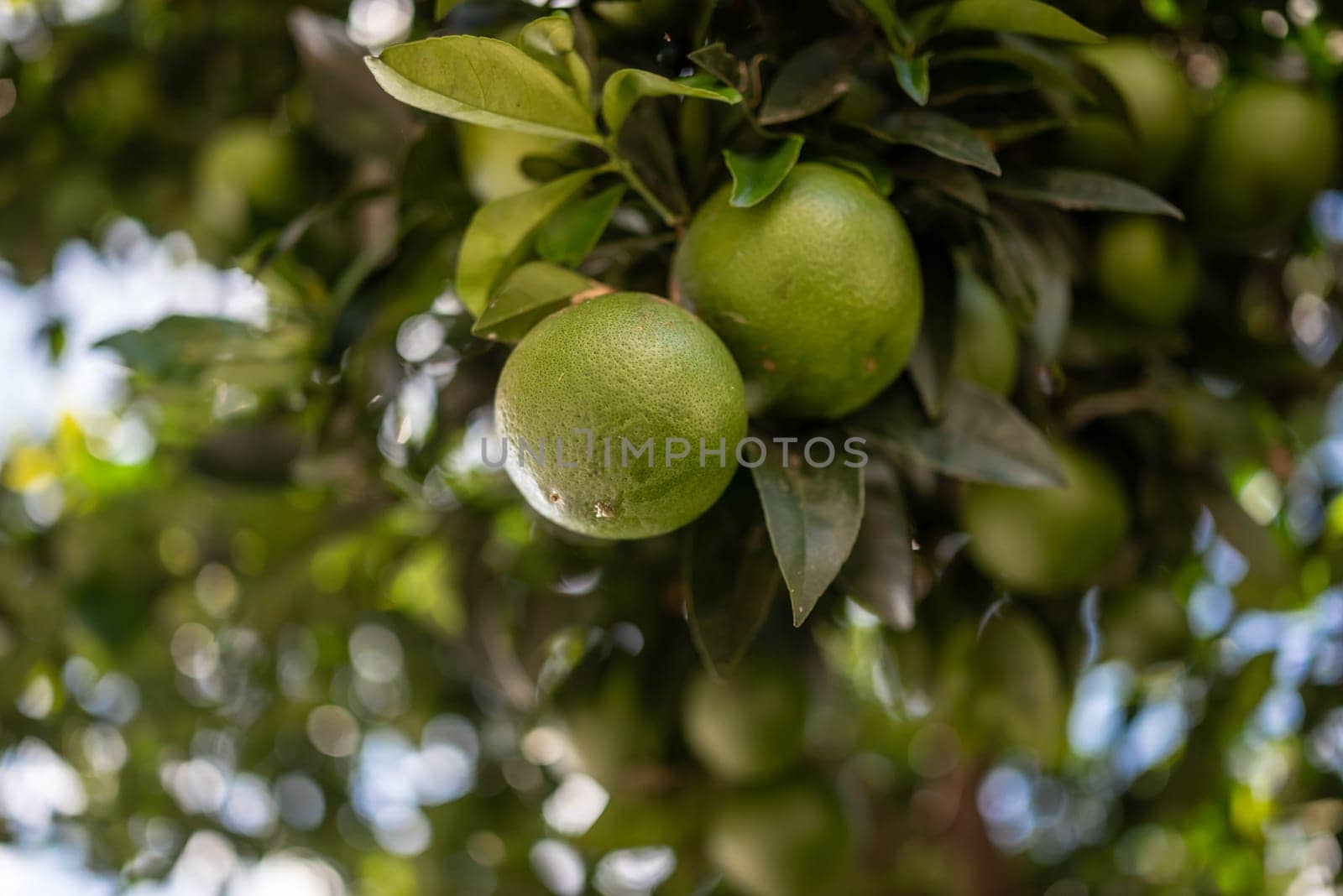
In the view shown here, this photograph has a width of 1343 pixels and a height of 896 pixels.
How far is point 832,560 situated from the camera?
0.76 metres

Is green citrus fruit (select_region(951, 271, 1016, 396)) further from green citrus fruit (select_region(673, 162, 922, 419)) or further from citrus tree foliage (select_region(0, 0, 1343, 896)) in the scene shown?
green citrus fruit (select_region(673, 162, 922, 419))

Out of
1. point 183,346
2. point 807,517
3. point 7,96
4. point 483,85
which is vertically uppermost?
point 483,85

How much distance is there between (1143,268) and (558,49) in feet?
2.31

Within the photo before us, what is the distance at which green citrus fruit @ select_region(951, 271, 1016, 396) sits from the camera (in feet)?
3.45

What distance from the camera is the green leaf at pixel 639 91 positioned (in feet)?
2.48

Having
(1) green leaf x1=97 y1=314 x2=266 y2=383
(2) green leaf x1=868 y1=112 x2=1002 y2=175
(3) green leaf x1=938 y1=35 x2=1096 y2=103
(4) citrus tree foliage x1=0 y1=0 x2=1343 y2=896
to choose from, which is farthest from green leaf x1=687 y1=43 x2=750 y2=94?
(1) green leaf x1=97 y1=314 x2=266 y2=383

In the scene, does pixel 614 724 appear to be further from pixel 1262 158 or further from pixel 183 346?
pixel 1262 158

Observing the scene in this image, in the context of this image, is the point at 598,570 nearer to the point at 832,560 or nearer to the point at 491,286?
the point at 491,286

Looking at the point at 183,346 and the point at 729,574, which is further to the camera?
the point at 183,346

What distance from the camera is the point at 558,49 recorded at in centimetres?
80

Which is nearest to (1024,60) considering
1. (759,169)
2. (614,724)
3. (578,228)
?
(759,169)

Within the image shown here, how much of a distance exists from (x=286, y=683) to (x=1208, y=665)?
5.82 feet

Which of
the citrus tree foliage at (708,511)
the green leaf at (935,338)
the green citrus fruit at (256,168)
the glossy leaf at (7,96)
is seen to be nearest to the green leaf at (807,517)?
the citrus tree foliage at (708,511)

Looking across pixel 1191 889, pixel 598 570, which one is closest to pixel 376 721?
pixel 598 570
